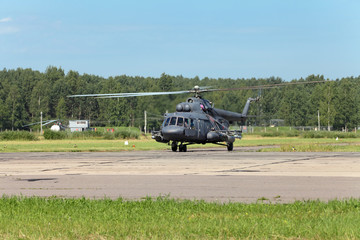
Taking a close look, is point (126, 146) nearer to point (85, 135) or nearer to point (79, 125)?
point (85, 135)

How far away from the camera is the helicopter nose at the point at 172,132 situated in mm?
36531

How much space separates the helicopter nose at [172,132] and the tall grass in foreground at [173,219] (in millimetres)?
23978

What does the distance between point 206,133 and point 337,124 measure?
116 m

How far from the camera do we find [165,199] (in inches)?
491

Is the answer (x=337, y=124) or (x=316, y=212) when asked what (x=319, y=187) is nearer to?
(x=316, y=212)

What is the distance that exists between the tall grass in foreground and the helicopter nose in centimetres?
2398

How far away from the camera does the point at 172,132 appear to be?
36.5 m

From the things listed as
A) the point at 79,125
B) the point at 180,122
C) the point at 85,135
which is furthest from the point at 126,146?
the point at 79,125

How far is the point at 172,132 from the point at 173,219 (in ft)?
86.8

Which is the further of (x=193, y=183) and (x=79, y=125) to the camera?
(x=79, y=125)

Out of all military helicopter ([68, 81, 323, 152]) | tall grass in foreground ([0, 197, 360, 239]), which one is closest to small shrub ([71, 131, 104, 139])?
military helicopter ([68, 81, 323, 152])

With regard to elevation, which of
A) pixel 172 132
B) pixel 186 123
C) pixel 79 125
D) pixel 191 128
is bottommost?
pixel 79 125

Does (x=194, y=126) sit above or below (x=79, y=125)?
above

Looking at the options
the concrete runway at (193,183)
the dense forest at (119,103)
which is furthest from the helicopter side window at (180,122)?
the dense forest at (119,103)
